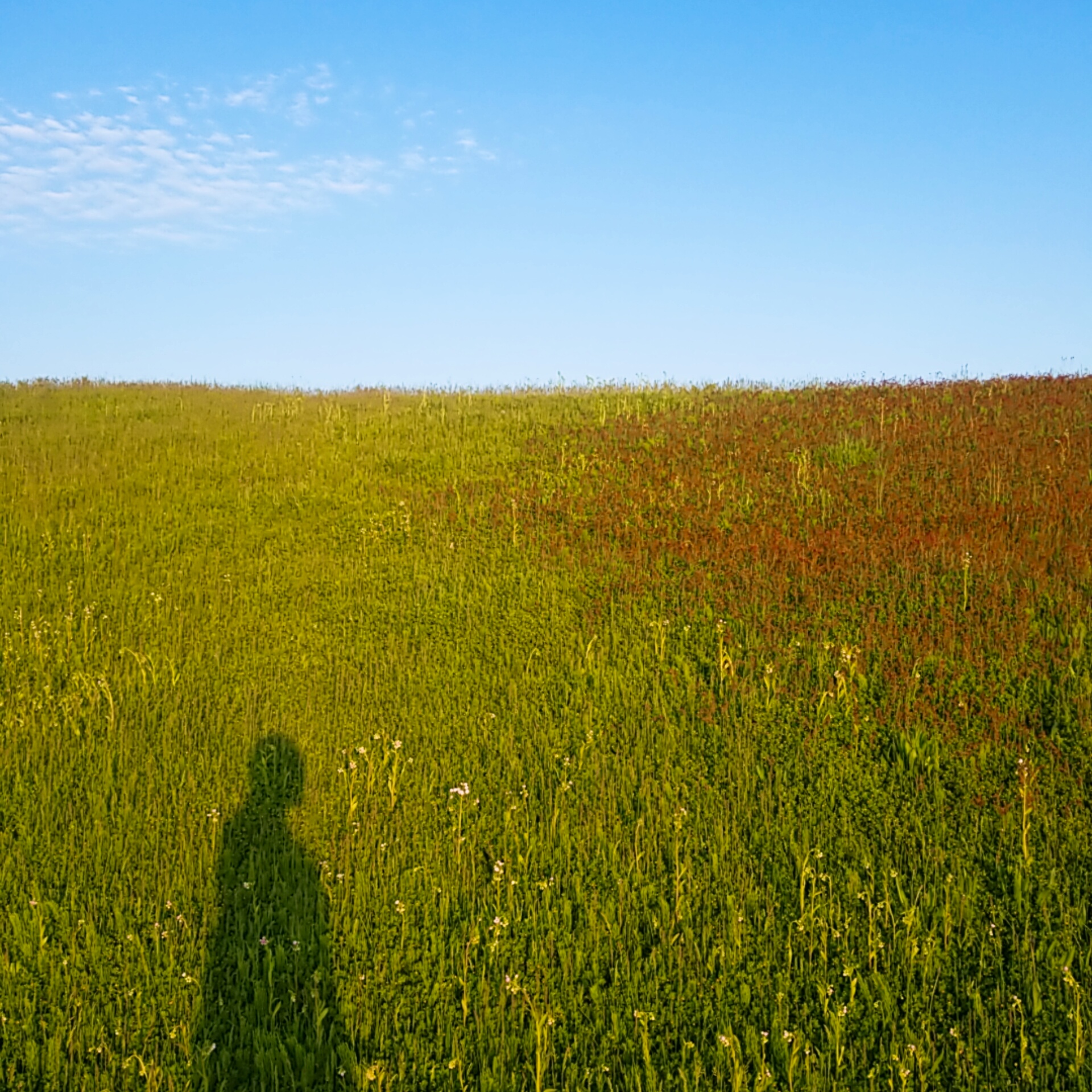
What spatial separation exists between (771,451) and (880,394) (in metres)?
4.73

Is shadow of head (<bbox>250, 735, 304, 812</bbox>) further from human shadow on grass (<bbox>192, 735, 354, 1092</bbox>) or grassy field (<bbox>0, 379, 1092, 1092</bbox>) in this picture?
human shadow on grass (<bbox>192, 735, 354, 1092</bbox>)

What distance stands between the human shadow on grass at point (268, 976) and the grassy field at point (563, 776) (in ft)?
0.07

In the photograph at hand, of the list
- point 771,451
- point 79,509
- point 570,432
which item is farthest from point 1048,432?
point 79,509

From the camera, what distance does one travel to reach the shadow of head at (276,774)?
5.83 m

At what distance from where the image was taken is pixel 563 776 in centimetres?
598

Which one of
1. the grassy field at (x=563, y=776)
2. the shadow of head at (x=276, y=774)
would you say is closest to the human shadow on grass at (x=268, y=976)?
the grassy field at (x=563, y=776)

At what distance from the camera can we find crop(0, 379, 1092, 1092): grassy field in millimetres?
3939

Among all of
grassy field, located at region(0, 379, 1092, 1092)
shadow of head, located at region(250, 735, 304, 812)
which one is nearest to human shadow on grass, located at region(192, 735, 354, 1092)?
grassy field, located at region(0, 379, 1092, 1092)

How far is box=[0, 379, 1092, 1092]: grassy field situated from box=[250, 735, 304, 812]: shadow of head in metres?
0.03

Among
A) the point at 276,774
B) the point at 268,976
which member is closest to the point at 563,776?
the point at 276,774

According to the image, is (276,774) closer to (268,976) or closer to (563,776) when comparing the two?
(563,776)

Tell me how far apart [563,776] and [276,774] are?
1.99 metres

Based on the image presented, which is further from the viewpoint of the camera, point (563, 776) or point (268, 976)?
point (563, 776)

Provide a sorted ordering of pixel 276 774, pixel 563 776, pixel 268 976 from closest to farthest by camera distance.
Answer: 1. pixel 268 976
2. pixel 563 776
3. pixel 276 774
